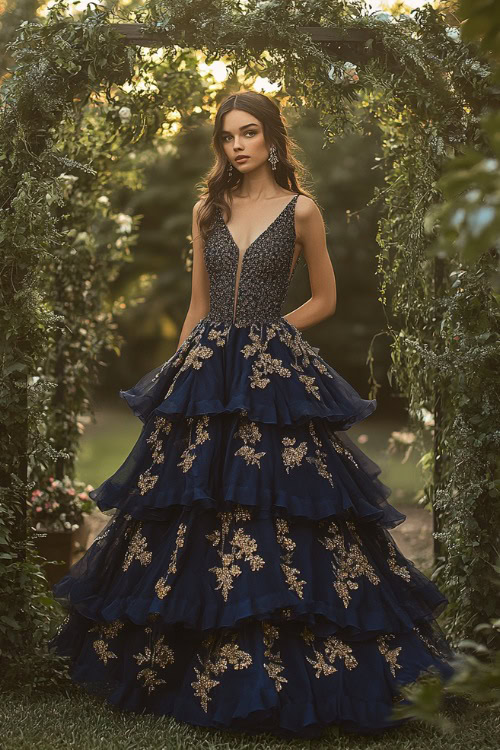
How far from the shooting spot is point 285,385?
10.6 feet

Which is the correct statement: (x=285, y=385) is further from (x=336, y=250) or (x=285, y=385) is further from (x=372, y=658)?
(x=336, y=250)

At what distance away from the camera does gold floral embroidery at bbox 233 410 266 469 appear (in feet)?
10.1

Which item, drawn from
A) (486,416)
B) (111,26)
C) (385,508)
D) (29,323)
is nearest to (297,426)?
(385,508)

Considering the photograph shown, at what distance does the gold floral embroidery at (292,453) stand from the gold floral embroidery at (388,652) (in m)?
0.66

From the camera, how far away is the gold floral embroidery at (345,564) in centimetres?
305

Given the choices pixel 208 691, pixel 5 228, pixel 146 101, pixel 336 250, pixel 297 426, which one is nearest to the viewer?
pixel 208 691

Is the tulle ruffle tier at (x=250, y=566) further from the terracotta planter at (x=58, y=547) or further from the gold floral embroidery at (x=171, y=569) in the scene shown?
the terracotta planter at (x=58, y=547)

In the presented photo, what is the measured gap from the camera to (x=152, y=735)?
291cm

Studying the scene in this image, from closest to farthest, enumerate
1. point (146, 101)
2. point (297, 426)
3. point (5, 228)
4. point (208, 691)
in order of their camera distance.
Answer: point (208, 691), point (297, 426), point (5, 228), point (146, 101)

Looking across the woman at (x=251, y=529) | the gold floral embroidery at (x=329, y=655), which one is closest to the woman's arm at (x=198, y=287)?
the woman at (x=251, y=529)

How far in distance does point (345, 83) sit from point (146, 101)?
3.66 ft

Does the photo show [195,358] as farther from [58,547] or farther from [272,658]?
[58,547]

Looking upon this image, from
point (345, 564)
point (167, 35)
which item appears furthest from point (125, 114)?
point (345, 564)

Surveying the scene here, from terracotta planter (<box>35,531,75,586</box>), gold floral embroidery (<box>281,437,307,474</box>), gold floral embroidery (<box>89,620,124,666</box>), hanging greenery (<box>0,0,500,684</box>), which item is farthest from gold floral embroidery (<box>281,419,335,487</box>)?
terracotta planter (<box>35,531,75,586</box>)
